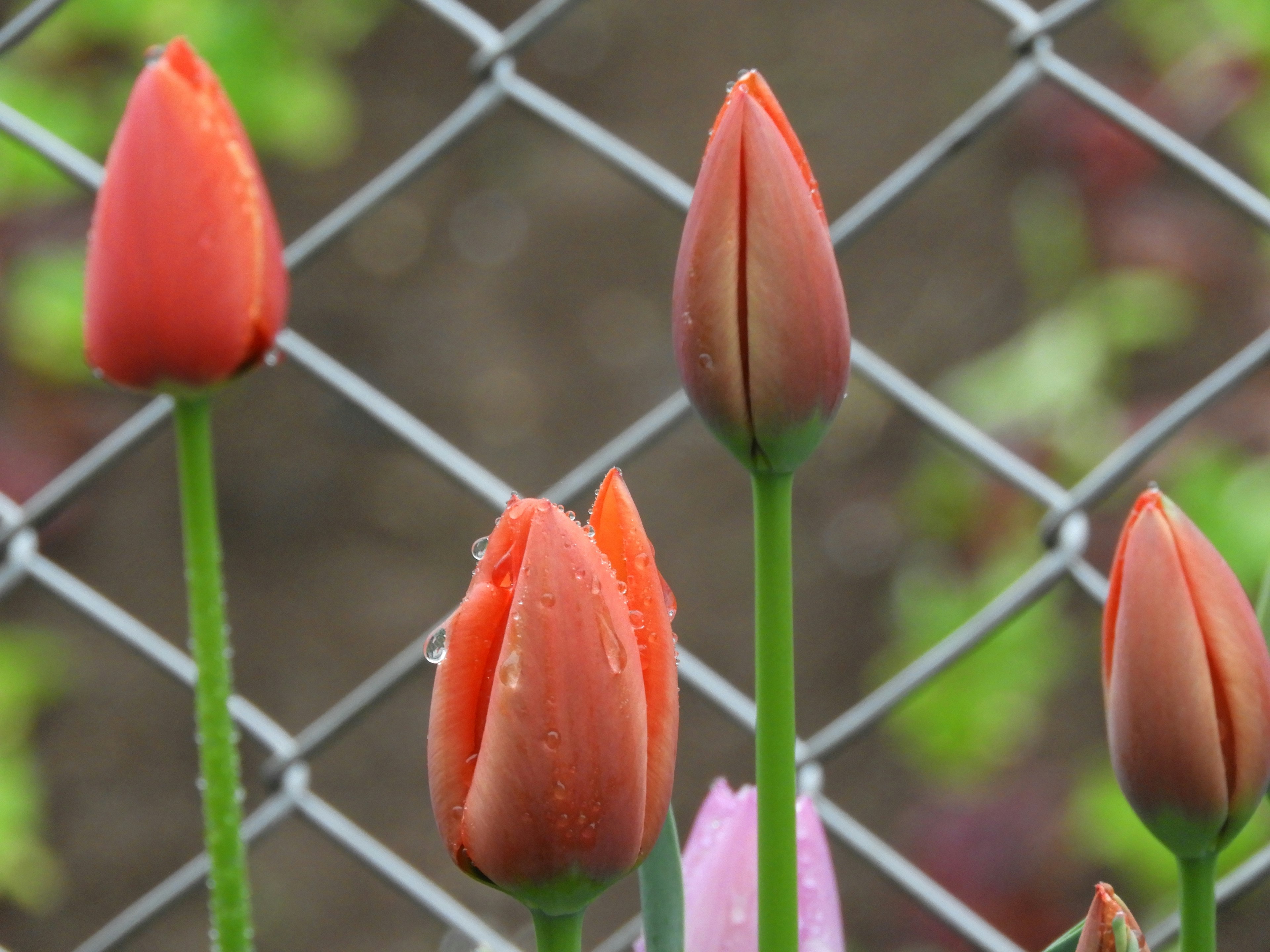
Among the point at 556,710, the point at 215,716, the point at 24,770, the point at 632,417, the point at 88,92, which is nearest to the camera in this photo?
the point at 556,710

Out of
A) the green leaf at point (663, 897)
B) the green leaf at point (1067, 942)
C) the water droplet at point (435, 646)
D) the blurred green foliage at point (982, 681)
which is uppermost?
the blurred green foliage at point (982, 681)

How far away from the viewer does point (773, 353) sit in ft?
0.96

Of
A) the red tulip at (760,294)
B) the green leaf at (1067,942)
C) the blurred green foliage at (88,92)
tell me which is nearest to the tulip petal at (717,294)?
the red tulip at (760,294)

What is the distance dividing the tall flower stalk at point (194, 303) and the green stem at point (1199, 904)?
7.8 inches

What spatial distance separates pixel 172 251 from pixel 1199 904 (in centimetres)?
26

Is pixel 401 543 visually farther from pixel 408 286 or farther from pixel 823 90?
pixel 823 90

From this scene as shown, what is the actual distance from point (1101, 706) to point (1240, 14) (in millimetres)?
842

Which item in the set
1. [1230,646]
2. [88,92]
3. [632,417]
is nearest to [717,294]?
[1230,646]

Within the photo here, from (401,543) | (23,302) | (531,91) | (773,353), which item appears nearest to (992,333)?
(401,543)

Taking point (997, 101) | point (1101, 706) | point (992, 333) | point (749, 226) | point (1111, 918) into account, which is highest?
point (992, 333)

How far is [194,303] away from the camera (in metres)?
0.38

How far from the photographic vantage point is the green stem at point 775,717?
30 centimetres

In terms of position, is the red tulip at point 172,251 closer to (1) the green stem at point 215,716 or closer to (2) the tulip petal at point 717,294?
(1) the green stem at point 215,716

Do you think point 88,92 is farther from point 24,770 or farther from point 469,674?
point 469,674
